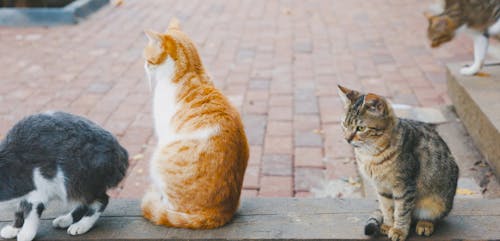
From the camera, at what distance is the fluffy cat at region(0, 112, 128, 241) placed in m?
2.39

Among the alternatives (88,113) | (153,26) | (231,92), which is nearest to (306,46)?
(231,92)

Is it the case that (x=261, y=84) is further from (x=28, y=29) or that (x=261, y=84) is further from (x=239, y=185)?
(x=28, y=29)

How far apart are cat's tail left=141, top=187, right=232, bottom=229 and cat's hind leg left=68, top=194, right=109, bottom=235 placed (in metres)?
0.22

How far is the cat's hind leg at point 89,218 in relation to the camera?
2.58 meters

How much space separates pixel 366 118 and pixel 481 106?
191cm

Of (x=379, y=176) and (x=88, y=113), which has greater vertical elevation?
(x=379, y=176)

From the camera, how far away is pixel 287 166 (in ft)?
13.2

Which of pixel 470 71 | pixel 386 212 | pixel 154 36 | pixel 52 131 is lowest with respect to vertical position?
pixel 470 71

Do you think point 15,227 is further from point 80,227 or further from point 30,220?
point 80,227

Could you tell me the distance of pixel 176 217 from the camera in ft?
8.41

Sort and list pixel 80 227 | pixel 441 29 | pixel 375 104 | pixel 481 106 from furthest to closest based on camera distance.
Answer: pixel 441 29
pixel 481 106
pixel 80 227
pixel 375 104

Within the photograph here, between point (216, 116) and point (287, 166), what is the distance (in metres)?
1.59

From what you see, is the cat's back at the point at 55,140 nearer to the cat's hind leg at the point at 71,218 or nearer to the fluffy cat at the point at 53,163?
the fluffy cat at the point at 53,163

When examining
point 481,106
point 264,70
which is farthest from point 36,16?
point 481,106
